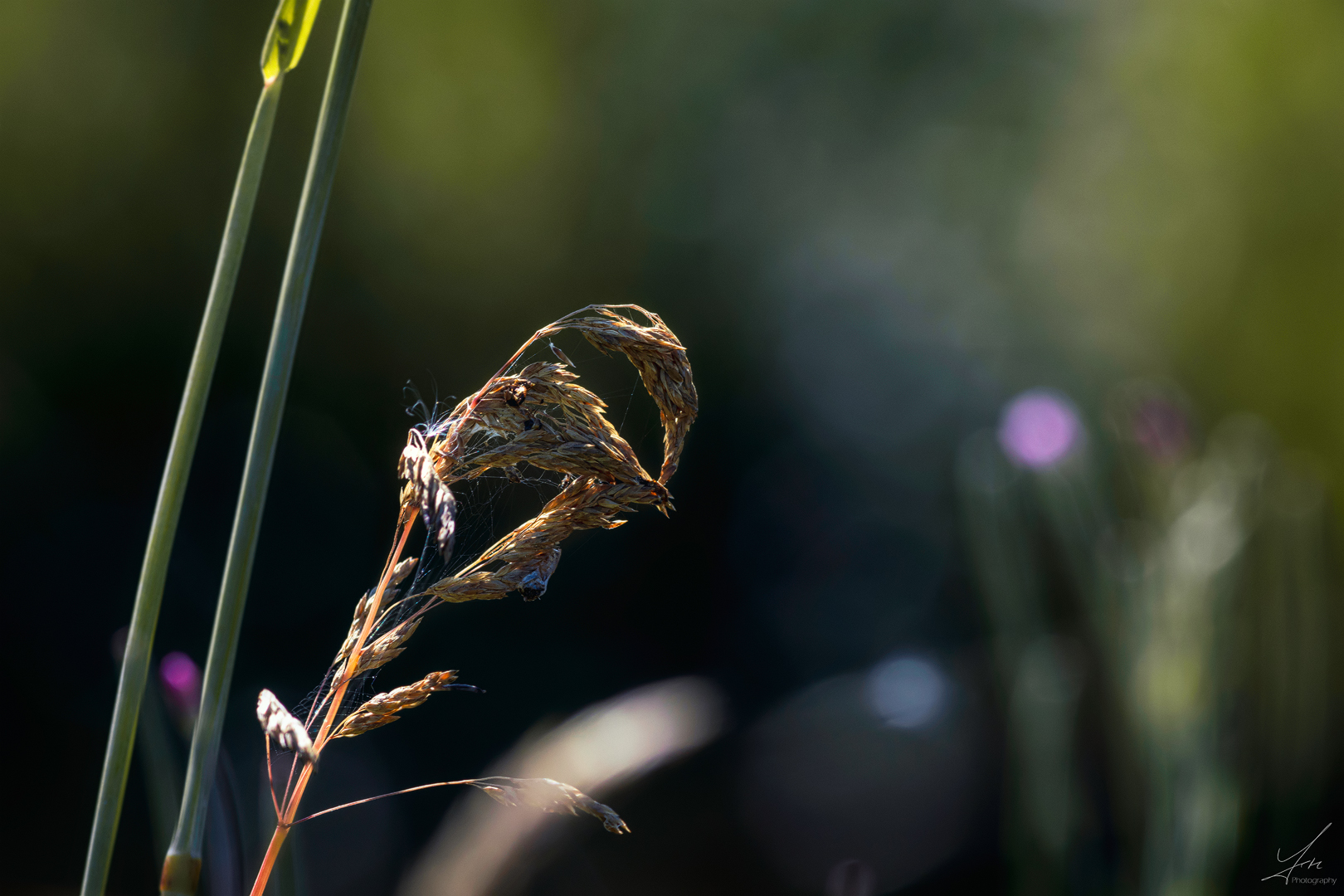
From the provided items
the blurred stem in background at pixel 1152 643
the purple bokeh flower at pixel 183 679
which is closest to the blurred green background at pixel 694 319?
the blurred stem in background at pixel 1152 643

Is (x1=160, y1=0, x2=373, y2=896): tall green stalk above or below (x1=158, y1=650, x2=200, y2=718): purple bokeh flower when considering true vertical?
above

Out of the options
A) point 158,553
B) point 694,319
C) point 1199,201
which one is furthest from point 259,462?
point 1199,201

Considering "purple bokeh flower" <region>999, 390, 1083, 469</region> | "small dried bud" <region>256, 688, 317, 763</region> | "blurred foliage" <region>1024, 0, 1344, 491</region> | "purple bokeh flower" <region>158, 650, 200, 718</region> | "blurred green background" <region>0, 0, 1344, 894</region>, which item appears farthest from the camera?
"blurred foliage" <region>1024, 0, 1344, 491</region>

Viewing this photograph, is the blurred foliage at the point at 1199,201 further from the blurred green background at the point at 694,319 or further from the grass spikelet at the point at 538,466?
the grass spikelet at the point at 538,466

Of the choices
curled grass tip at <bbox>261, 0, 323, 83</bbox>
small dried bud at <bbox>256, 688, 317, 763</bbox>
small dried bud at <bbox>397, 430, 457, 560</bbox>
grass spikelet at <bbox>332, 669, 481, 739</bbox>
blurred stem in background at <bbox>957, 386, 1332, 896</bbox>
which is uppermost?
curled grass tip at <bbox>261, 0, 323, 83</bbox>

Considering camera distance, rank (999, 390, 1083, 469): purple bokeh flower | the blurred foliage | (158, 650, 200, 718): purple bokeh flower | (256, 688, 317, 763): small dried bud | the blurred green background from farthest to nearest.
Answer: the blurred foliage → the blurred green background → (999, 390, 1083, 469): purple bokeh flower → (158, 650, 200, 718): purple bokeh flower → (256, 688, 317, 763): small dried bud

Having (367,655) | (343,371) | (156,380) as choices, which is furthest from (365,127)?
(367,655)

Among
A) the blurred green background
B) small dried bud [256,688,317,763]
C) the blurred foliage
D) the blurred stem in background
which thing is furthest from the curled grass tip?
the blurred foliage

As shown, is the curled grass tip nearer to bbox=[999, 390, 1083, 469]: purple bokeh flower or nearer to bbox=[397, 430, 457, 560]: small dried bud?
bbox=[397, 430, 457, 560]: small dried bud

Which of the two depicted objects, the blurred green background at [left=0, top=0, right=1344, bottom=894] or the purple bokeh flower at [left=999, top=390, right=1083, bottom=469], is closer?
the purple bokeh flower at [left=999, top=390, right=1083, bottom=469]
